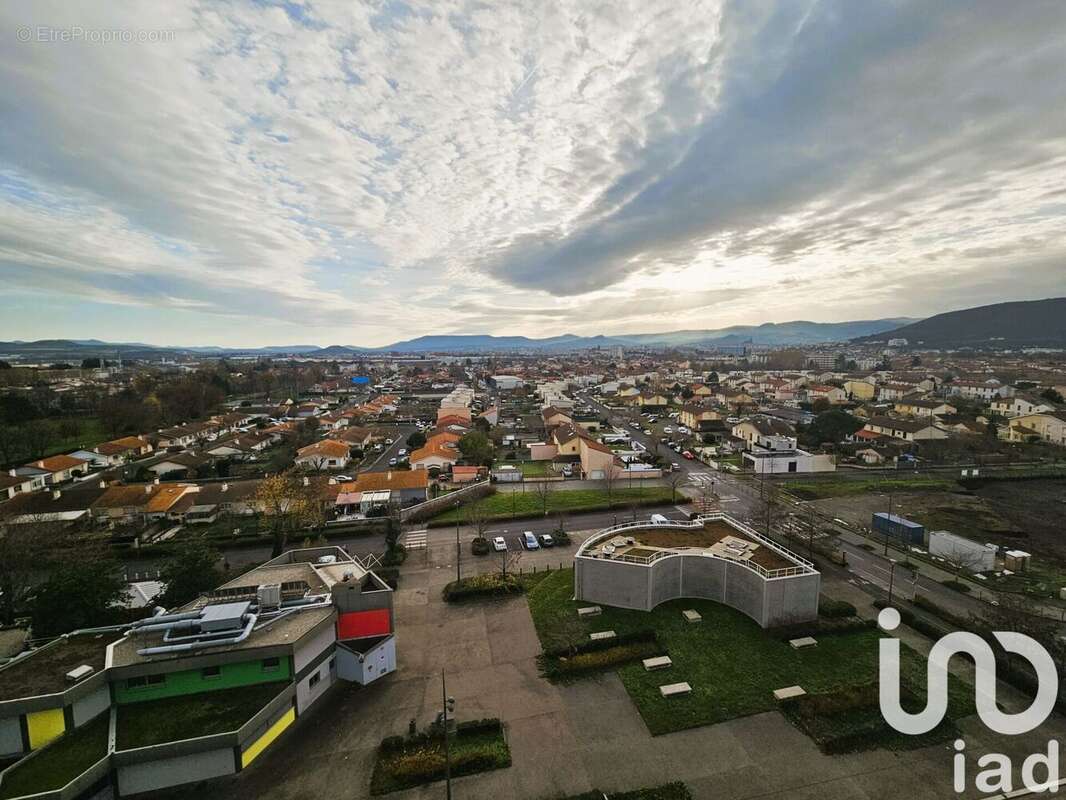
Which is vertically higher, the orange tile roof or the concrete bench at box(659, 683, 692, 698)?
the orange tile roof

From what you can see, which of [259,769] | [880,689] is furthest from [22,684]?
[880,689]

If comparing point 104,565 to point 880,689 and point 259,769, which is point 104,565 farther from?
point 880,689

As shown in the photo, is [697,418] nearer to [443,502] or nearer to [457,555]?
[443,502]

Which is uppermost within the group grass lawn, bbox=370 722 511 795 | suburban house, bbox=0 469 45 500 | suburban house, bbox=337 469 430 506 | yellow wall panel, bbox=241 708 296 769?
suburban house, bbox=0 469 45 500

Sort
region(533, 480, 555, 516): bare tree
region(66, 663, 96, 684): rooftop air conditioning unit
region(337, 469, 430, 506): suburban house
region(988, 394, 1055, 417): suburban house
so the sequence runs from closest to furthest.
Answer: region(66, 663, 96, 684): rooftop air conditioning unit
region(533, 480, 555, 516): bare tree
region(337, 469, 430, 506): suburban house
region(988, 394, 1055, 417): suburban house

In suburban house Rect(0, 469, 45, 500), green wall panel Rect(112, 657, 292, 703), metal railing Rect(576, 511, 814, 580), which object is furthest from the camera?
suburban house Rect(0, 469, 45, 500)

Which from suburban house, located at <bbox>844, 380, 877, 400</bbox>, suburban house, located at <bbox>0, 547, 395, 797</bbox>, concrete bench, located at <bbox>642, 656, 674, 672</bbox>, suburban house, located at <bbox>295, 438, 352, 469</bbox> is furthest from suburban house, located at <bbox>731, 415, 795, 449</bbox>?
suburban house, located at <bbox>844, 380, 877, 400</bbox>

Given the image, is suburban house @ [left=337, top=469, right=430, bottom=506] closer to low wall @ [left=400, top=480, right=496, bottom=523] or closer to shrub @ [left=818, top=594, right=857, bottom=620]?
low wall @ [left=400, top=480, right=496, bottom=523]

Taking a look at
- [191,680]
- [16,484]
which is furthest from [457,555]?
[16,484]
